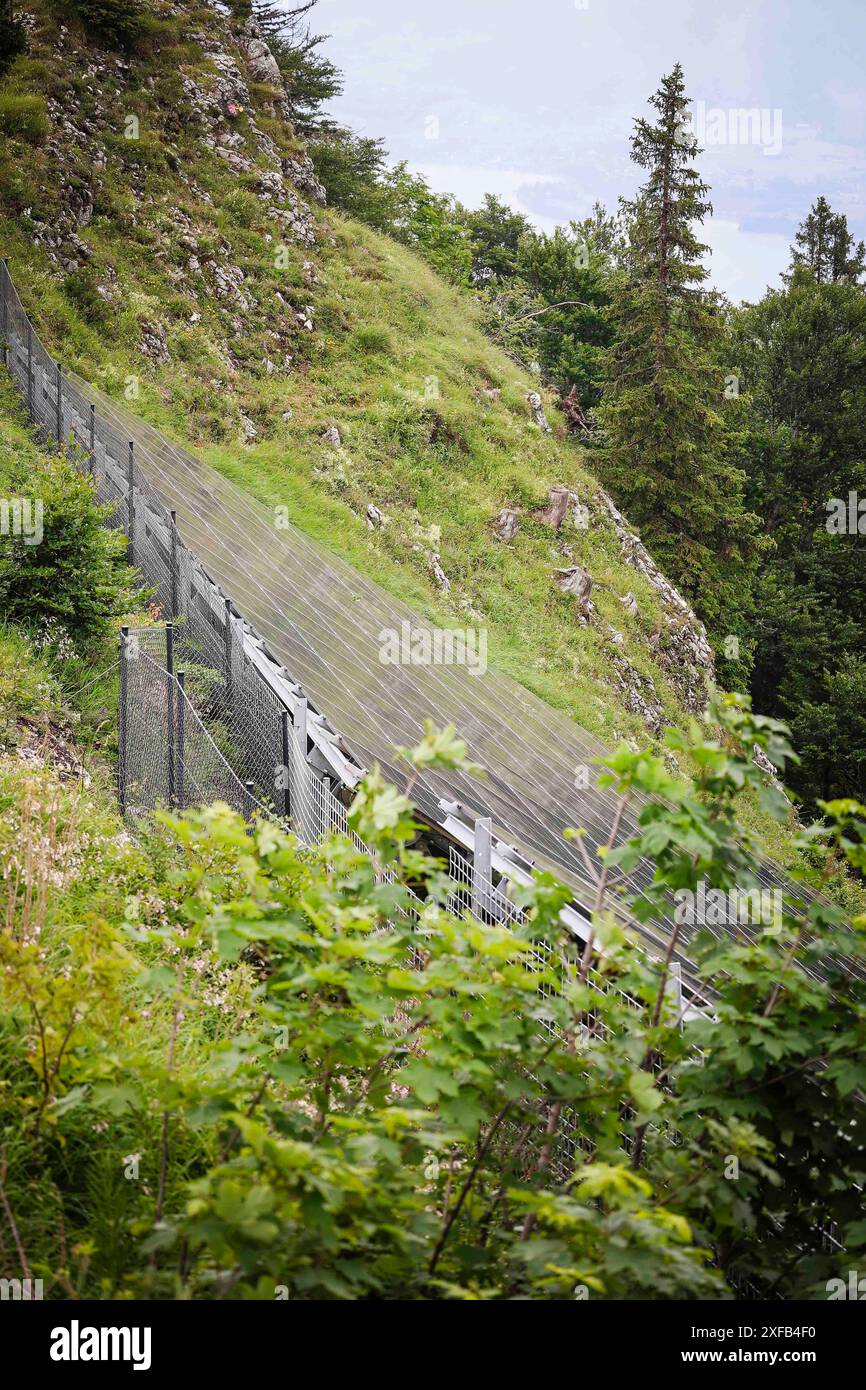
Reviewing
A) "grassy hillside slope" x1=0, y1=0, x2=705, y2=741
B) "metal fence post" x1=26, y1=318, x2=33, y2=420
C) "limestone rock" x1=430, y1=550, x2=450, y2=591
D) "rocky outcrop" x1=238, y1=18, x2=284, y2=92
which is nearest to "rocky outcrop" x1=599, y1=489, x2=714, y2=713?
"grassy hillside slope" x1=0, y1=0, x2=705, y2=741

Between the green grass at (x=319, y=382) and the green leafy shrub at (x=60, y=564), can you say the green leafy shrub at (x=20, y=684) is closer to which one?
the green leafy shrub at (x=60, y=564)

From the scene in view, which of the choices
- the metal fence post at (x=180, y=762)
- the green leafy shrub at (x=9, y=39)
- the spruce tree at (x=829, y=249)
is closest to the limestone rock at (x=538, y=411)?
the green leafy shrub at (x=9, y=39)

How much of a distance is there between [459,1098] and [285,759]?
460 cm

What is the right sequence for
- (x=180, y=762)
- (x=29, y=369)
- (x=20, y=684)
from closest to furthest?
1. (x=180, y=762)
2. (x=20, y=684)
3. (x=29, y=369)

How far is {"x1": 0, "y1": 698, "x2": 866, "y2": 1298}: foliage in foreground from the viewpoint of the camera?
181 cm

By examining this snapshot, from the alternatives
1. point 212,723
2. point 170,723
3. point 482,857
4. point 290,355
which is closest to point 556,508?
point 290,355

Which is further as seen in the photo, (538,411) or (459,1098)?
(538,411)

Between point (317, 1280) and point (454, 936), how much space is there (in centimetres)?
71

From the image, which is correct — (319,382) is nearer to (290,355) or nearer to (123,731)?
(290,355)

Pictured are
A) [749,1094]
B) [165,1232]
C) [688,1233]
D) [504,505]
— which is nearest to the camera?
[688,1233]

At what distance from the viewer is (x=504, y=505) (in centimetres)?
2056

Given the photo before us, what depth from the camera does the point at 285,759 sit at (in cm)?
650
